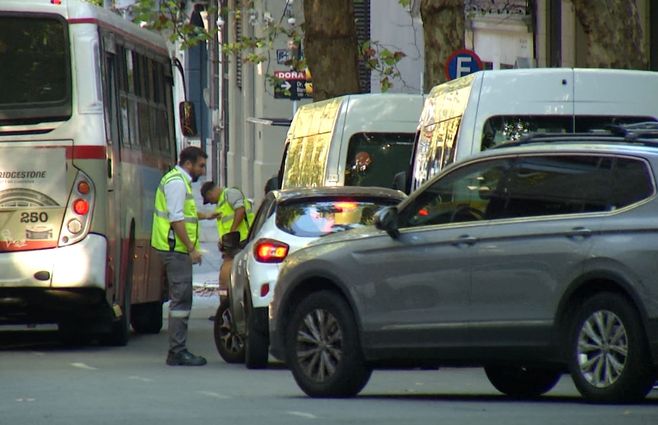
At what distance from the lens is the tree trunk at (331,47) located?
997 inches

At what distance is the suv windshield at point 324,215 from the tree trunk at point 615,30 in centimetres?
396

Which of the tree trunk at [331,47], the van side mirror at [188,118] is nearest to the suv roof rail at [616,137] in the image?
the van side mirror at [188,118]

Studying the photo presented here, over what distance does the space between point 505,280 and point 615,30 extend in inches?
285

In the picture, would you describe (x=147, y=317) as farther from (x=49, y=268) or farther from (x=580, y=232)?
(x=580, y=232)

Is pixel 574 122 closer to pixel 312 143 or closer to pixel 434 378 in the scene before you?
pixel 434 378

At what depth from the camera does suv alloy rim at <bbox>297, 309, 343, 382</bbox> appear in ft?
37.9

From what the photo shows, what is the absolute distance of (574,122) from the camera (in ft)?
47.2

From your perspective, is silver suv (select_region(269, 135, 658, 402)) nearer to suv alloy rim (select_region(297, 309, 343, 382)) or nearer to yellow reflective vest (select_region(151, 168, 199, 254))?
suv alloy rim (select_region(297, 309, 343, 382))

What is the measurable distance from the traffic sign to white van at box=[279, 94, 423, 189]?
51.3 inches

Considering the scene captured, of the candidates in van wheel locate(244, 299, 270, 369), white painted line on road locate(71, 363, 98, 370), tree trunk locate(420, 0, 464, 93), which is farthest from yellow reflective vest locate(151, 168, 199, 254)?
tree trunk locate(420, 0, 464, 93)

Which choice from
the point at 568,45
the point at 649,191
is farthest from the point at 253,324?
the point at 568,45

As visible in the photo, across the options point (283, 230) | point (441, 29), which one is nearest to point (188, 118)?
point (441, 29)

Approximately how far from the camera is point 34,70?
1647cm

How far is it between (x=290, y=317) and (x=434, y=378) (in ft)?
7.34
